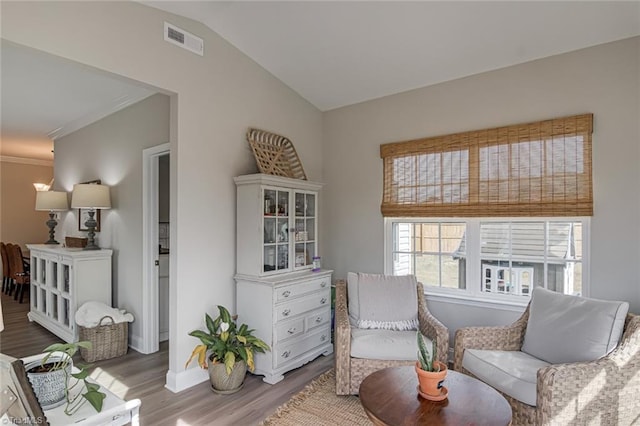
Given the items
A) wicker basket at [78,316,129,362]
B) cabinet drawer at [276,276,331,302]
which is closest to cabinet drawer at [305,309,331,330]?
cabinet drawer at [276,276,331,302]

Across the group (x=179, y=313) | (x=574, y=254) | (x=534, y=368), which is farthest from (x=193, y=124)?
(x=574, y=254)

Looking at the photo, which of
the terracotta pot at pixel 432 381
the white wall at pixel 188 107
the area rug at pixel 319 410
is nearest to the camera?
the terracotta pot at pixel 432 381

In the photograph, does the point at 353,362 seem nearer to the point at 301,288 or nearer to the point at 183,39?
the point at 301,288

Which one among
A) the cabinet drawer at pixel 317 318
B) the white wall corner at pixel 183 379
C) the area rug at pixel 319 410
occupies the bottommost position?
the area rug at pixel 319 410

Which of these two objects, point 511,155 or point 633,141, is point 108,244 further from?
point 633,141

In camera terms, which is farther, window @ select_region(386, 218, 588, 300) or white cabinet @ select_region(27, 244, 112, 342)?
white cabinet @ select_region(27, 244, 112, 342)

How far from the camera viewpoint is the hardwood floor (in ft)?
8.07

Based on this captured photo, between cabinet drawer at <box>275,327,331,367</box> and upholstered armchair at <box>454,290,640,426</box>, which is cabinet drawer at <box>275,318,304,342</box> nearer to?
cabinet drawer at <box>275,327,331,367</box>

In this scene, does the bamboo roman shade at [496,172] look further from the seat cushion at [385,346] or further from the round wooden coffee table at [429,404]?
the round wooden coffee table at [429,404]

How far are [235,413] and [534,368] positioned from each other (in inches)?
77.9

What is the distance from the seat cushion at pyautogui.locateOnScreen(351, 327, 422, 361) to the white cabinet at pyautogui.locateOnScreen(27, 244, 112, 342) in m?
2.88

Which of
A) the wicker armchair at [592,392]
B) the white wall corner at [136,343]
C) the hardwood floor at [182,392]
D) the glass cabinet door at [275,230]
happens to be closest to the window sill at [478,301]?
the wicker armchair at [592,392]

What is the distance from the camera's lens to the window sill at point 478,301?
305 centimetres

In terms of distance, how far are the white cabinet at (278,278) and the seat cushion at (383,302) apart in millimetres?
477
